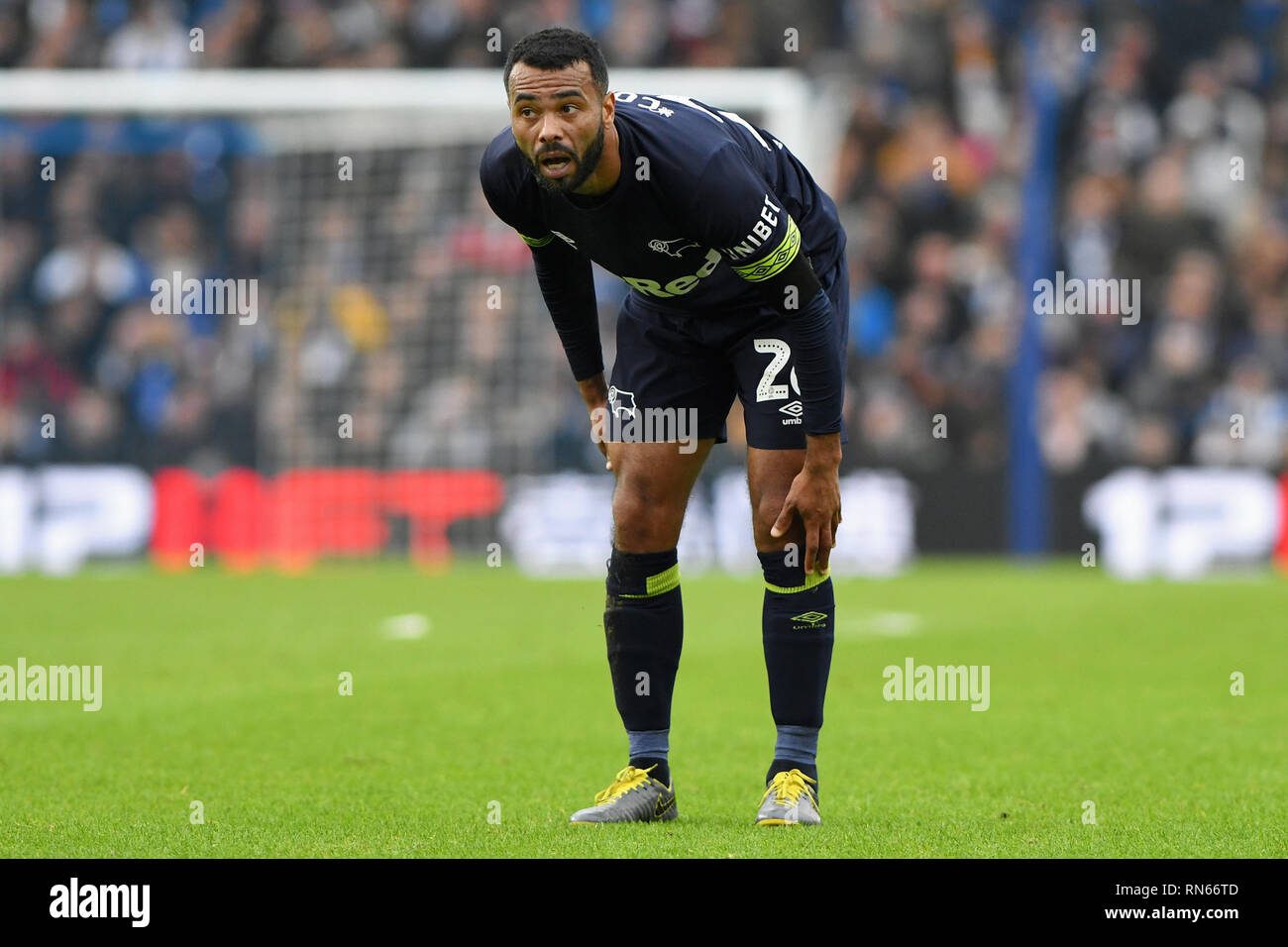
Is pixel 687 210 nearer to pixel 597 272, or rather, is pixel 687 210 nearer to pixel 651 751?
pixel 651 751

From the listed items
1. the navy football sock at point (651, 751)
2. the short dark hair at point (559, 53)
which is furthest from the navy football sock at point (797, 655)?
the short dark hair at point (559, 53)

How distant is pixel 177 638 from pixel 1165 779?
20.2 ft

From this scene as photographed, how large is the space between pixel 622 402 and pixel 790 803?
124 centimetres

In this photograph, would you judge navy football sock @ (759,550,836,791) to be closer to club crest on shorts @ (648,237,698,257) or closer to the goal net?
club crest on shorts @ (648,237,698,257)

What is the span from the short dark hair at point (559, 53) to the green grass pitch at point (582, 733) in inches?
75.8

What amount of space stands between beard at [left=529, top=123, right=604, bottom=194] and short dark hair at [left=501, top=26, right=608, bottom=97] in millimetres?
142

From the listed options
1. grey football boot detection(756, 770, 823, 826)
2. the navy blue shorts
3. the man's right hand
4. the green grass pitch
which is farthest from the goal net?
grey football boot detection(756, 770, 823, 826)

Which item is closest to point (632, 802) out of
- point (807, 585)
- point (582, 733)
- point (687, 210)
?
point (807, 585)

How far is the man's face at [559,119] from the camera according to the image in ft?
15.6

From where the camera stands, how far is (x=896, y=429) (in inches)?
696

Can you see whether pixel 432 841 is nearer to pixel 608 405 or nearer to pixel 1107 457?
pixel 608 405

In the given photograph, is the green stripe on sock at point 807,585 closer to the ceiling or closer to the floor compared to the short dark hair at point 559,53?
closer to the floor

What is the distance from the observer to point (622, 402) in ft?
18.0

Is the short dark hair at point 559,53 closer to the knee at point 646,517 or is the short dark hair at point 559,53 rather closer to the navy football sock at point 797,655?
the knee at point 646,517
